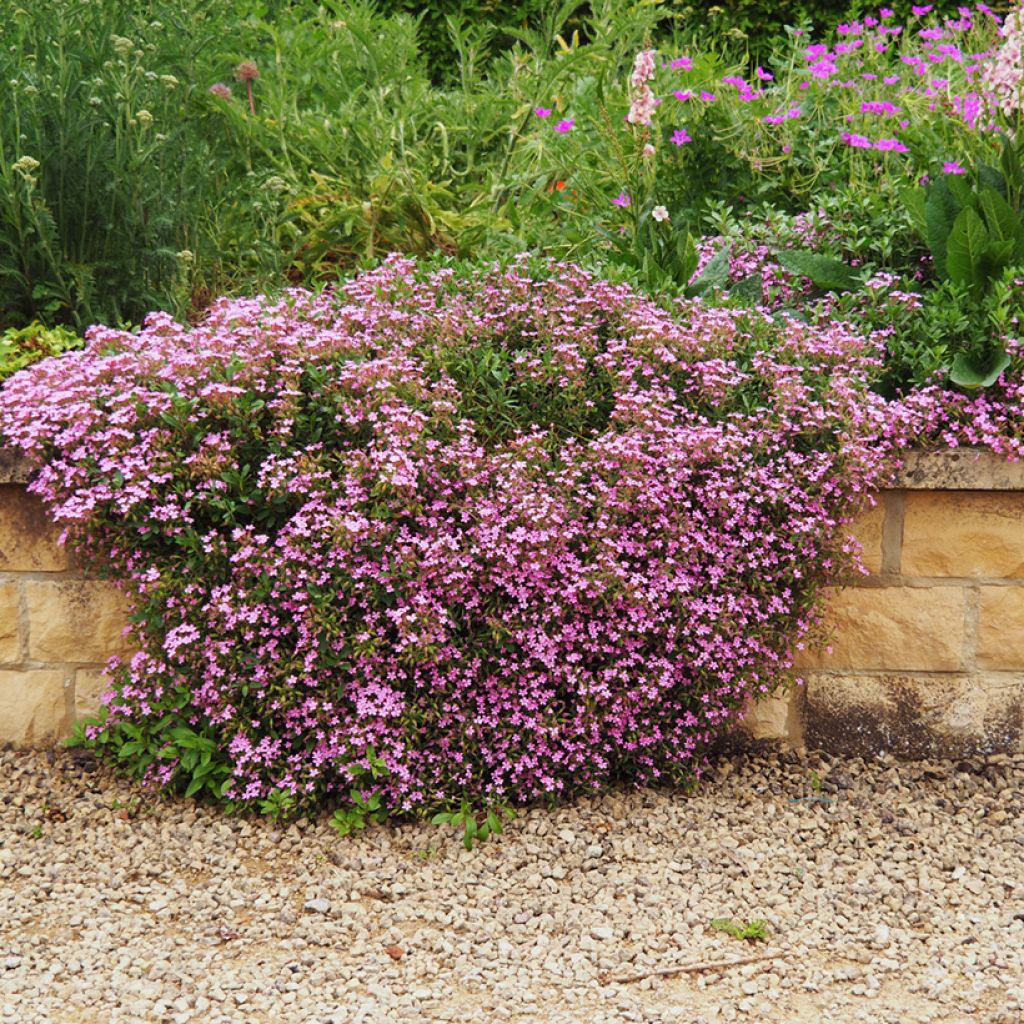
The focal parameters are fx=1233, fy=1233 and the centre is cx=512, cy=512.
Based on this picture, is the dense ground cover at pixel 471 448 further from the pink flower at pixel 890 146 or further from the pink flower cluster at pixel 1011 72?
the pink flower at pixel 890 146

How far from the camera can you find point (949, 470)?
325 cm

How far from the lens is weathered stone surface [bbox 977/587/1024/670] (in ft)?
11.0

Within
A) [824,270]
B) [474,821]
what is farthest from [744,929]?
[824,270]

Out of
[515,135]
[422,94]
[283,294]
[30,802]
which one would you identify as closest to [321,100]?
[422,94]

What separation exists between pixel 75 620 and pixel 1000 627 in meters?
2.53

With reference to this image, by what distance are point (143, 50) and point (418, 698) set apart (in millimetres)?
2461

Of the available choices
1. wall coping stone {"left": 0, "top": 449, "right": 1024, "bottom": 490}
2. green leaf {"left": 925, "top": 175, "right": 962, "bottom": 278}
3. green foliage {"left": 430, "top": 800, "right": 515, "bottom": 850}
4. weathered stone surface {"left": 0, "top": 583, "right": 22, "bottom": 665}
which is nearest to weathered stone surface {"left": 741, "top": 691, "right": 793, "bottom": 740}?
wall coping stone {"left": 0, "top": 449, "right": 1024, "bottom": 490}

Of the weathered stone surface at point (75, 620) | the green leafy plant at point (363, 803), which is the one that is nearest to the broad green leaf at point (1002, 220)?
the green leafy plant at point (363, 803)

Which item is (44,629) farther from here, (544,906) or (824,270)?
(824,270)

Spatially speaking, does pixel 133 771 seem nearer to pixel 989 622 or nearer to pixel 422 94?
pixel 989 622

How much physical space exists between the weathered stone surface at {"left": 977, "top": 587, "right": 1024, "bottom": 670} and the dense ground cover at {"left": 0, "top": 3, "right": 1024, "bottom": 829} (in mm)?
421

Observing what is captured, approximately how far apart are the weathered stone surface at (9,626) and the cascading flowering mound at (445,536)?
305 millimetres

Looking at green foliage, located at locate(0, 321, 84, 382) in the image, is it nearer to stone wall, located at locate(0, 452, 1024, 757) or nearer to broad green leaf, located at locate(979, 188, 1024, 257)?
stone wall, located at locate(0, 452, 1024, 757)

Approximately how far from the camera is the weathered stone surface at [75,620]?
3359 mm
